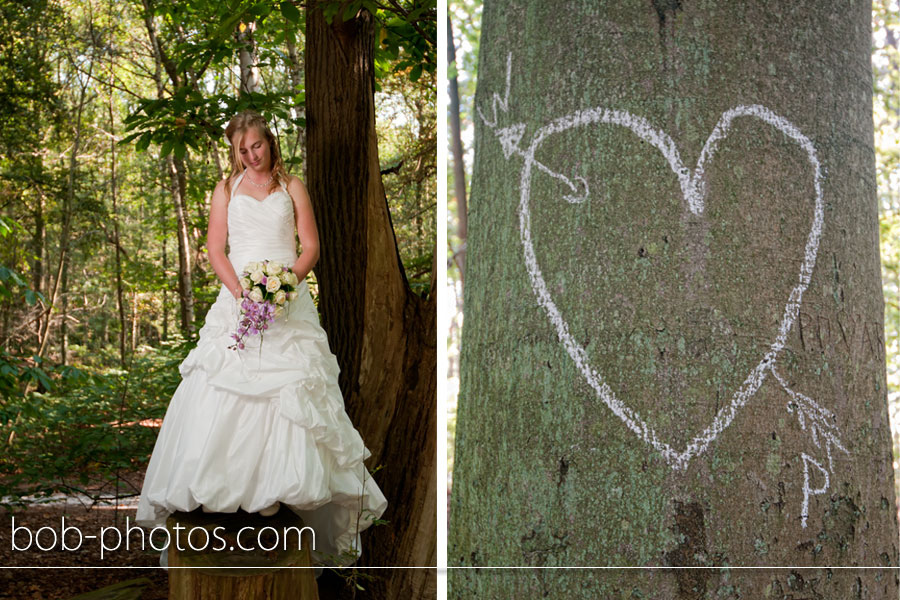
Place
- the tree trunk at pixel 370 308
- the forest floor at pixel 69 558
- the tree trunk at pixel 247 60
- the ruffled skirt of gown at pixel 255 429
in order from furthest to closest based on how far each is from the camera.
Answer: the tree trunk at pixel 247 60
the forest floor at pixel 69 558
the tree trunk at pixel 370 308
the ruffled skirt of gown at pixel 255 429

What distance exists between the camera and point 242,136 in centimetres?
269

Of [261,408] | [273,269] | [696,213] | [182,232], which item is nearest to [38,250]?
[182,232]

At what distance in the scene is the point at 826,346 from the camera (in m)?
1.35

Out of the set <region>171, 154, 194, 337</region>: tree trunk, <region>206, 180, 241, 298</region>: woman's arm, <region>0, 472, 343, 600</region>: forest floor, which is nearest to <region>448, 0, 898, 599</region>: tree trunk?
<region>206, 180, 241, 298</region>: woman's arm

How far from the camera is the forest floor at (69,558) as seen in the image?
3375 mm

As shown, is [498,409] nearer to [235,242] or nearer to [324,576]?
[235,242]

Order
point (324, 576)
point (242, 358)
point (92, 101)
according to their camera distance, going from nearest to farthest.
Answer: point (242, 358)
point (324, 576)
point (92, 101)

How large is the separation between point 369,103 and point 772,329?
2386 millimetres

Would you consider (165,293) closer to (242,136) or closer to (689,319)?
(242,136)

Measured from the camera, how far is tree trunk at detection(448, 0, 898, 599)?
1302 mm

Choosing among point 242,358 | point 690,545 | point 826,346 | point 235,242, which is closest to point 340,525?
point 242,358

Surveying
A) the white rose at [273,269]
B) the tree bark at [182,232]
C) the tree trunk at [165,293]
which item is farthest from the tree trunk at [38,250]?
the white rose at [273,269]

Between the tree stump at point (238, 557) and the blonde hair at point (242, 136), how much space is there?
3.71ft

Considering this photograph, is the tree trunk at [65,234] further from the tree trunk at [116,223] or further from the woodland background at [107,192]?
the tree trunk at [116,223]
